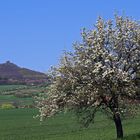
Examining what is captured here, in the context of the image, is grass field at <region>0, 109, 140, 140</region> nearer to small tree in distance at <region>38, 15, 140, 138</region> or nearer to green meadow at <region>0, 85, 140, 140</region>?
green meadow at <region>0, 85, 140, 140</region>

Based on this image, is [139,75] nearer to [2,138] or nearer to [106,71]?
[106,71]

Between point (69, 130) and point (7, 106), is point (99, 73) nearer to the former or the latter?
point (69, 130)

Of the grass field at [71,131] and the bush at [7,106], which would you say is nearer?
the grass field at [71,131]

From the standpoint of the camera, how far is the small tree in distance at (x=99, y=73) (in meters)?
31.5

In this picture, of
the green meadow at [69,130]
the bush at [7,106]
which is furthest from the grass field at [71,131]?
the bush at [7,106]

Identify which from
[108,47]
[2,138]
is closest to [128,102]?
[108,47]

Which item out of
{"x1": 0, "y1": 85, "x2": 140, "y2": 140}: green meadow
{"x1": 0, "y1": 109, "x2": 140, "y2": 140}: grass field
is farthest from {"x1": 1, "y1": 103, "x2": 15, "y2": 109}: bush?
{"x1": 0, "y1": 109, "x2": 140, "y2": 140}: grass field

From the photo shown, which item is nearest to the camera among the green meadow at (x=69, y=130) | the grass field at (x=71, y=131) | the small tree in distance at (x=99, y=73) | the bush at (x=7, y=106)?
the small tree in distance at (x=99, y=73)

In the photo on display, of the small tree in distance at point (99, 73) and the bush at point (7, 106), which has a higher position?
the bush at point (7, 106)

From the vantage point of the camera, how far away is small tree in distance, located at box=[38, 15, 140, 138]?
31.5 m

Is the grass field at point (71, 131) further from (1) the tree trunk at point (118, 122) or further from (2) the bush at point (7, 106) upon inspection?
(2) the bush at point (7, 106)

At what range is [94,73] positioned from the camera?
3164 centimetres

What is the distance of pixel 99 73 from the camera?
3153 cm

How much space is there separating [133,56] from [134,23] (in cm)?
249
